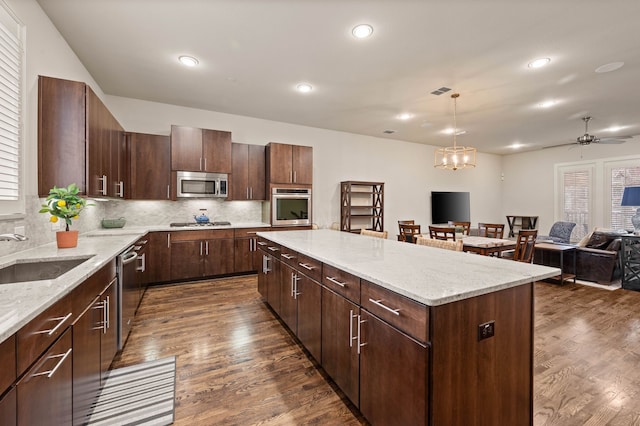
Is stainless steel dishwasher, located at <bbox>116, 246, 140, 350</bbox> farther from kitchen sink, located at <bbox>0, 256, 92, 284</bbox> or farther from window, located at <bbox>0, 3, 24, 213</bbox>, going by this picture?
window, located at <bbox>0, 3, 24, 213</bbox>

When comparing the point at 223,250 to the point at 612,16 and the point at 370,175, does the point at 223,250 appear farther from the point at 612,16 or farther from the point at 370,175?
the point at 612,16

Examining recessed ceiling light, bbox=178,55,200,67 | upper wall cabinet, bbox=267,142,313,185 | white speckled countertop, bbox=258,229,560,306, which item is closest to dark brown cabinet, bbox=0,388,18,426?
white speckled countertop, bbox=258,229,560,306

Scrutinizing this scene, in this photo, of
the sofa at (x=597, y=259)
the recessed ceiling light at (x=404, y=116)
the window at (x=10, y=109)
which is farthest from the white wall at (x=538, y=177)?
the window at (x=10, y=109)

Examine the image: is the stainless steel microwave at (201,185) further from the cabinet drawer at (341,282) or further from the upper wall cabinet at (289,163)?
the cabinet drawer at (341,282)

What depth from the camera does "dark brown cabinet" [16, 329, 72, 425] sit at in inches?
38.5

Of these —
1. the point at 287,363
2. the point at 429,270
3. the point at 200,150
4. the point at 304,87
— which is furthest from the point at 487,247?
the point at 200,150

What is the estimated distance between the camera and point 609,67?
3260mm

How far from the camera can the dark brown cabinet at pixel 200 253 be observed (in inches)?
170

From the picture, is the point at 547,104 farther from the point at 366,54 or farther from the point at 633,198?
the point at 366,54

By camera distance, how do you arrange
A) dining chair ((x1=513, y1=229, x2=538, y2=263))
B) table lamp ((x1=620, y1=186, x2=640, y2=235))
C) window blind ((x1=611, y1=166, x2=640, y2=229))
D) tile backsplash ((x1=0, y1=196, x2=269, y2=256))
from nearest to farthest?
tile backsplash ((x1=0, y1=196, x2=269, y2=256)) → dining chair ((x1=513, y1=229, x2=538, y2=263)) → table lamp ((x1=620, y1=186, x2=640, y2=235)) → window blind ((x1=611, y1=166, x2=640, y2=229))

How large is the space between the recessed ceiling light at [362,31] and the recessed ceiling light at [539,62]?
2034 millimetres

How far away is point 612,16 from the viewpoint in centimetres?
241

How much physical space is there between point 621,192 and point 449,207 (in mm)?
3759

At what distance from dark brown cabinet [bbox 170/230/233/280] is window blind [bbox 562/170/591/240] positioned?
879 cm
